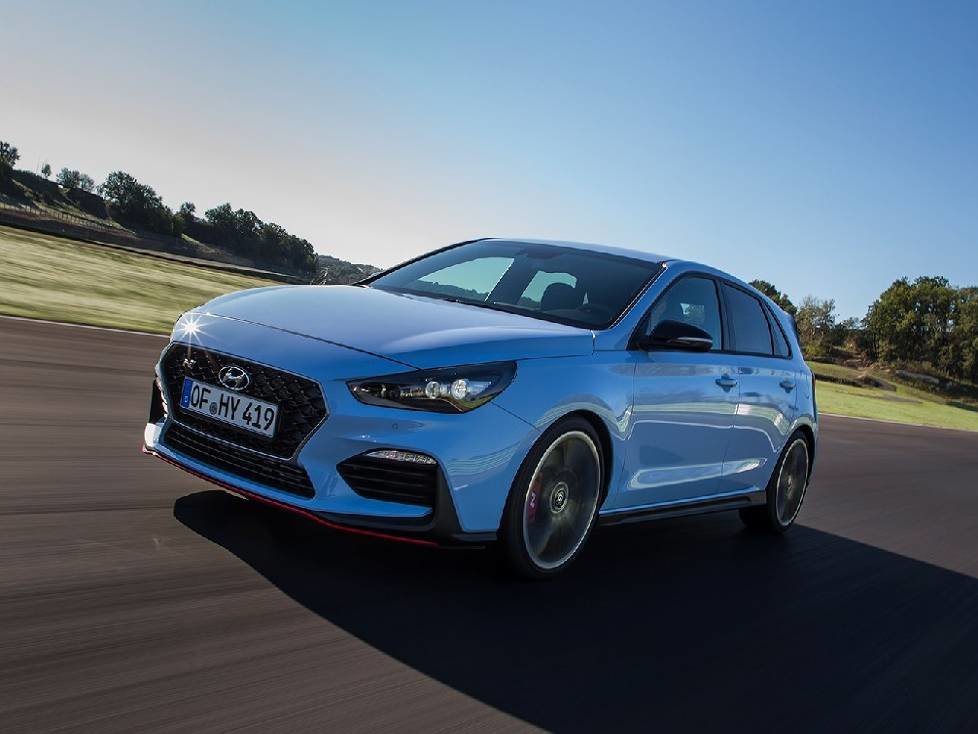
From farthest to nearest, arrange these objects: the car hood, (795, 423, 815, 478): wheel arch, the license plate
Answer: (795, 423, 815, 478): wheel arch
the car hood
the license plate

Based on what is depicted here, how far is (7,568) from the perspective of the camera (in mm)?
3471

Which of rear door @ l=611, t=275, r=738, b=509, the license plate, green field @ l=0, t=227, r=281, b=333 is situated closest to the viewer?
the license plate

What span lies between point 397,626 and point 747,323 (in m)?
3.66

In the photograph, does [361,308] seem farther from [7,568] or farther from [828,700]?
[828,700]

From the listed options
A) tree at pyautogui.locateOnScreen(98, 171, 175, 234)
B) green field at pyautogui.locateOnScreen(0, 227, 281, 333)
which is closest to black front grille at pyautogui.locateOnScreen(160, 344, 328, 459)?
green field at pyautogui.locateOnScreen(0, 227, 281, 333)

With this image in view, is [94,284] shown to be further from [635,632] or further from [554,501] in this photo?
[635,632]

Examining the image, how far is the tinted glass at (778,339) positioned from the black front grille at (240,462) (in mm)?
4040

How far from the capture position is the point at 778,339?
683cm

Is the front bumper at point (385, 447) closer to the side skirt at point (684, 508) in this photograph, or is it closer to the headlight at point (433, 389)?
the headlight at point (433, 389)

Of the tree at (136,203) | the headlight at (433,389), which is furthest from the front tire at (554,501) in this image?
the tree at (136,203)

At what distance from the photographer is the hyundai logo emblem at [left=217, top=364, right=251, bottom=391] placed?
387 centimetres

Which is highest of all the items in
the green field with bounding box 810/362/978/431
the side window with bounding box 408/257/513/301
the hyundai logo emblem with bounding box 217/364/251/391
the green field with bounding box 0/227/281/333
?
the side window with bounding box 408/257/513/301

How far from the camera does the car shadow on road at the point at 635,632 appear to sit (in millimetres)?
3328

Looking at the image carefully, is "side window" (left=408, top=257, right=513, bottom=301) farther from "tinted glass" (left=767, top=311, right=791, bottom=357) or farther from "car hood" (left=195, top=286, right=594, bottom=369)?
"tinted glass" (left=767, top=311, right=791, bottom=357)
